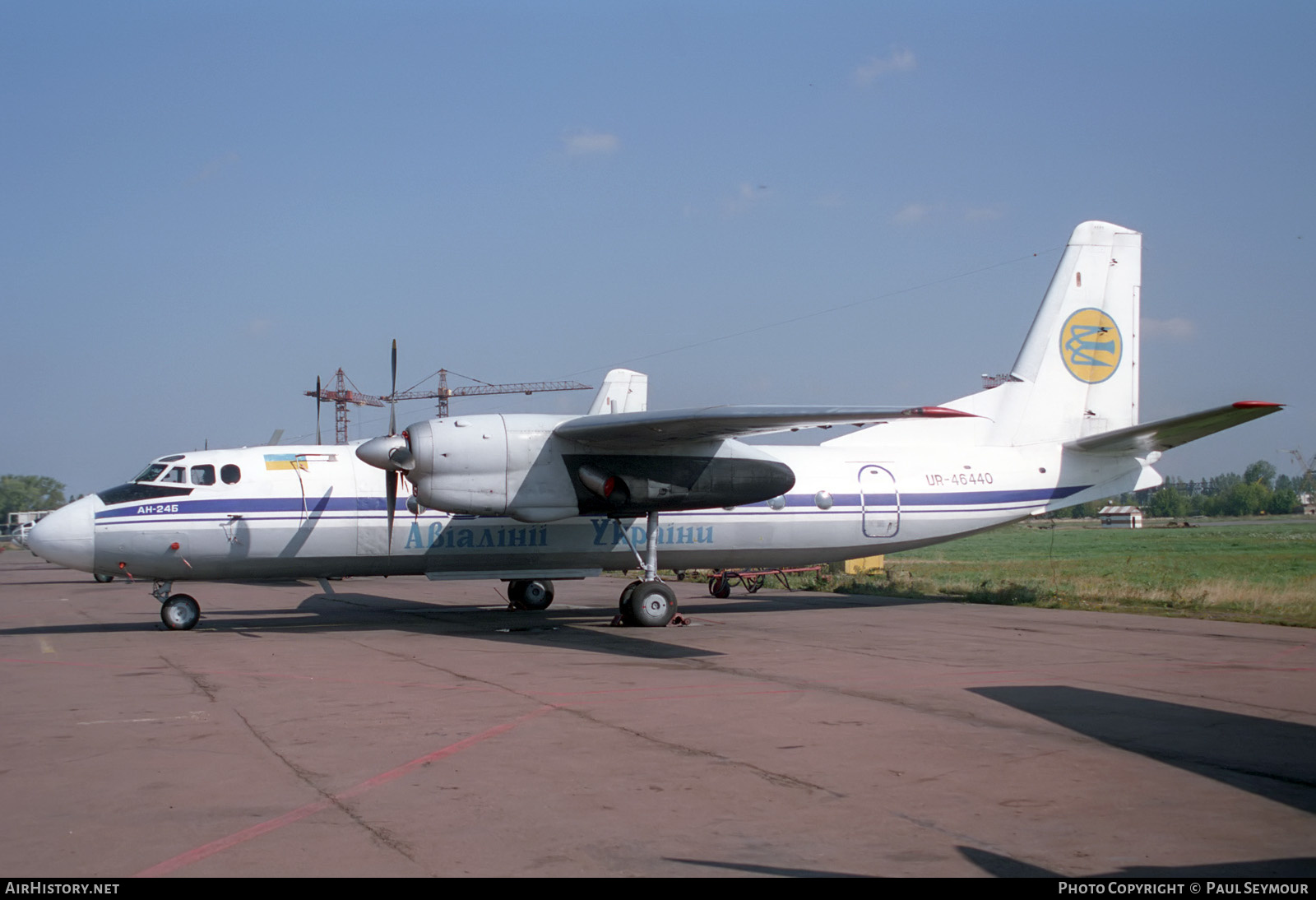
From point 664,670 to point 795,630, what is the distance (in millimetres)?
5362

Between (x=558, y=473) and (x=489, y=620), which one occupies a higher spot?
(x=558, y=473)

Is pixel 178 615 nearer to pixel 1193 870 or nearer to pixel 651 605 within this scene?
pixel 651 605

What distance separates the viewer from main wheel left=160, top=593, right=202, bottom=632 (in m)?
17.5

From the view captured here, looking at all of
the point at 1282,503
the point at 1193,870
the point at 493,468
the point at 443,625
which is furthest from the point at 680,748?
the point at 1282,503

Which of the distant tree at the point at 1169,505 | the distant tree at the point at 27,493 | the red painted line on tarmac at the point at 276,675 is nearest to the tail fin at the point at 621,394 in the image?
the red painted line on tarmac at the point at 276,675

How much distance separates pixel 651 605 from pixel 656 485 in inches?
85.4

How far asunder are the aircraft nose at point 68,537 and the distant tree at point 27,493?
175 meters

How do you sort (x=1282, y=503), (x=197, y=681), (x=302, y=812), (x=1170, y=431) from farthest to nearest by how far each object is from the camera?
(x=1282, y=503)
(x=1170, y=431)
(x=197, y=681)
(x=302, y=812)

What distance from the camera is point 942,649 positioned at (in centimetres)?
1431

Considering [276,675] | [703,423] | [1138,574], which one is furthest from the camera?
[1138,574]

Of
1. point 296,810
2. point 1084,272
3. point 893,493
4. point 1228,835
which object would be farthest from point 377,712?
point 1084,272

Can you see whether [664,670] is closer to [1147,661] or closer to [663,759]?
[663,759]

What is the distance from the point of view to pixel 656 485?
57.5 feet

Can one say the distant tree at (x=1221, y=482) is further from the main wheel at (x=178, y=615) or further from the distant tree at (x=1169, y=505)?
the main wheel at (x=178, y=615)
